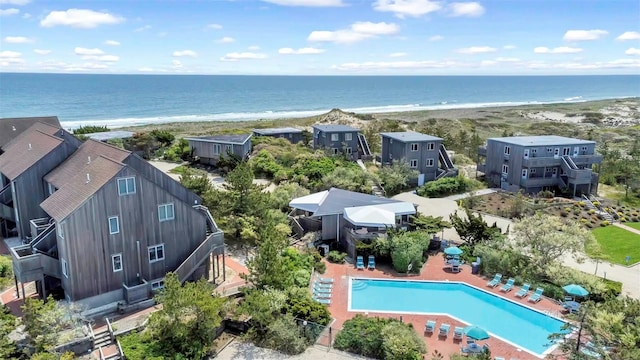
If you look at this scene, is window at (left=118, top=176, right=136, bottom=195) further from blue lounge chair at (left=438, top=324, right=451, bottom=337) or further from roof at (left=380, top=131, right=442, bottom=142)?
roof at (left=380, top=131, right=442, bottom=142)

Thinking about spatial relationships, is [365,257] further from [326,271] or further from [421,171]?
[421,171]

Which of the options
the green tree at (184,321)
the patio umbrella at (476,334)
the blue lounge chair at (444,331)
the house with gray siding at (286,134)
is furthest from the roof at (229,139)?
the patio umbrella at (476,334)

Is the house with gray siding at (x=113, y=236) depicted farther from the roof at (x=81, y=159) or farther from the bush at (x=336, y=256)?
the bush at (x=336, y=256)

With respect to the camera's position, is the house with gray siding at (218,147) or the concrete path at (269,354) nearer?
the concrete path at (269,354)

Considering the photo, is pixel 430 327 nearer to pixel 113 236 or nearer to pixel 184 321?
pixel 184 321

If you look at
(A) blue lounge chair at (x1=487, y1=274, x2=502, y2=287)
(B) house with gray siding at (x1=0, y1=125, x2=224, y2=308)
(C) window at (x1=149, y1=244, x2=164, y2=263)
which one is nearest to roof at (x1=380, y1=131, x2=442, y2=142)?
(A) blue lounge chair at (x1=487, y1=274, x2=502, y2=287)
